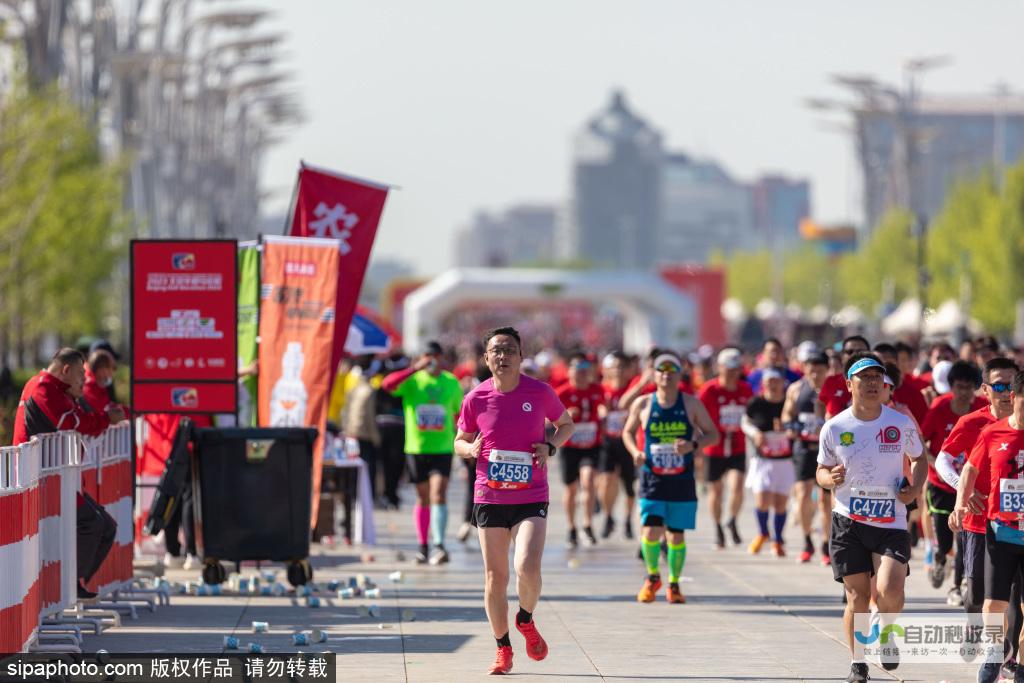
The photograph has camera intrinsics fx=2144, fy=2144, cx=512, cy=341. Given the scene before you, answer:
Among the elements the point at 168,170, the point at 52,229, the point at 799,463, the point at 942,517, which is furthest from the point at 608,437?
the point at 168,170

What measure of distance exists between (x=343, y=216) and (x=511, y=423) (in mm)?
6204

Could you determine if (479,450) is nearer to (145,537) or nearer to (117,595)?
(117,595)

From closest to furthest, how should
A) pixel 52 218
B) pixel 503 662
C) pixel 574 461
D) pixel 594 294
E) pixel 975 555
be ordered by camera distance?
1. pixel 975 555
2. pixel 503 662
3. pixel 574 461
4. pixel 52 218
5. pixel 594 294

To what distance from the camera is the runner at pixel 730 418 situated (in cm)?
1962

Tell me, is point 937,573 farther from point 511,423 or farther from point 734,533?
point 511,423

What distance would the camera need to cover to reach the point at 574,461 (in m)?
19.8

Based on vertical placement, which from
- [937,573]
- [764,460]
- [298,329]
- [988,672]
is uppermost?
[298,329]

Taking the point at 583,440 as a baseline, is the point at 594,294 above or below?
above

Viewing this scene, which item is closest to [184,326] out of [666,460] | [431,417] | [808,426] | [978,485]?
[431,417]

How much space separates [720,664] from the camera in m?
11.5

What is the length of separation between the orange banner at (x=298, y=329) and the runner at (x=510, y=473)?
5.00 metres

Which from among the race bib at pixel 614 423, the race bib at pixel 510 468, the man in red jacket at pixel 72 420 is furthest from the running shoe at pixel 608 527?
the race bib at pixel 510 468

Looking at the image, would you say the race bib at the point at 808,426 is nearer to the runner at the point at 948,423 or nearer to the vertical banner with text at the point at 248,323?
the runner at the point at 948,423

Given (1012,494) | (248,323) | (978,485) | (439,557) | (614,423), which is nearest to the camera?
(1012,494)
